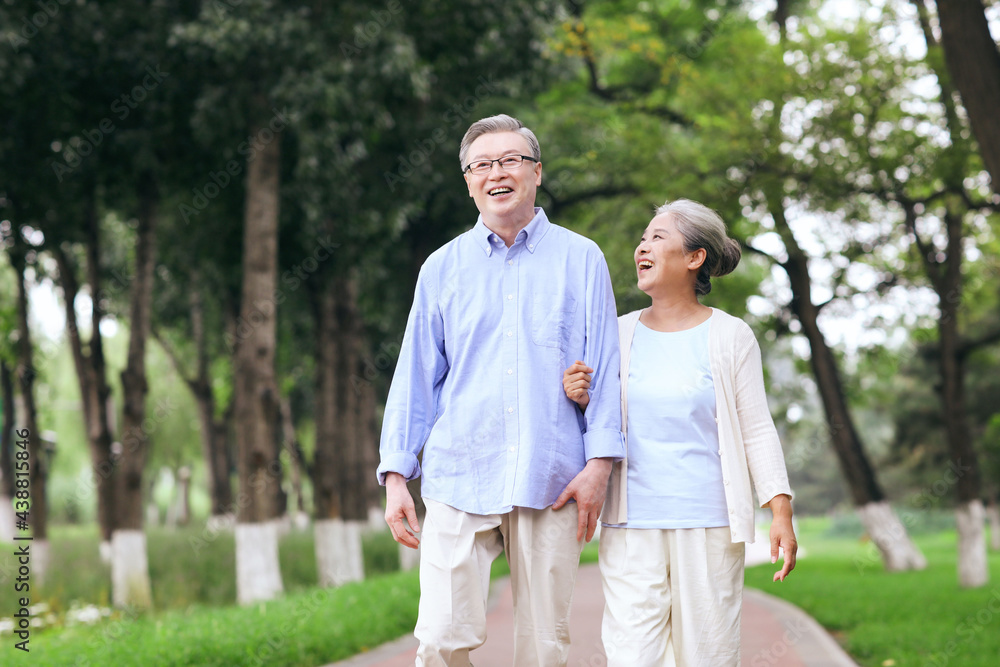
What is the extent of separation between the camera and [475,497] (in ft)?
10.5

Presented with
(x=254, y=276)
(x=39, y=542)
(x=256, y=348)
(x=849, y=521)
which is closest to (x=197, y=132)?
(x=254, y=276)

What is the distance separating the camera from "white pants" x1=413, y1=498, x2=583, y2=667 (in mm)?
3158

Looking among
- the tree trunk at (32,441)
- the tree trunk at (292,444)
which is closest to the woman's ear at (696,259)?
the tree trunk at (32,441)

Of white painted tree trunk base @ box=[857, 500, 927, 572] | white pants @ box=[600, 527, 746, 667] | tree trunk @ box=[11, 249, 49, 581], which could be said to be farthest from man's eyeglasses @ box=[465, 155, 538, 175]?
white painted tree trunk base @ box=[857, 500, 927, 572]

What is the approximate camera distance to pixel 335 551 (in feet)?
48.7

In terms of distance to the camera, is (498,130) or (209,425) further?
(209,425)

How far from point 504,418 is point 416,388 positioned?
0.35 meters

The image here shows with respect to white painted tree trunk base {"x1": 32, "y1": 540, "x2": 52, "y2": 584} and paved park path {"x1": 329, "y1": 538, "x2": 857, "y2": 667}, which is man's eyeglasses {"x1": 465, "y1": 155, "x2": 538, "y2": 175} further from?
white painted tree trunk base {"x1": 32, "y1": 540, "x2": 52, "y2": 584}

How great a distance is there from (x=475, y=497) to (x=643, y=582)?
2.21ft

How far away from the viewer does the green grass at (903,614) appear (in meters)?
7.46

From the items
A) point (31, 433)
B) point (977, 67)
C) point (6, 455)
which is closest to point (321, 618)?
point (977, 67)

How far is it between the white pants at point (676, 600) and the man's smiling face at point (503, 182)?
47.3 inches

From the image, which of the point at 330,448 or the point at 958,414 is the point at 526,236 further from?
the point at 958,414

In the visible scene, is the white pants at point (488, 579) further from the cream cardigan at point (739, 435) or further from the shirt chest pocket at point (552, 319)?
the shirt chest pocket at point (552, 319)
